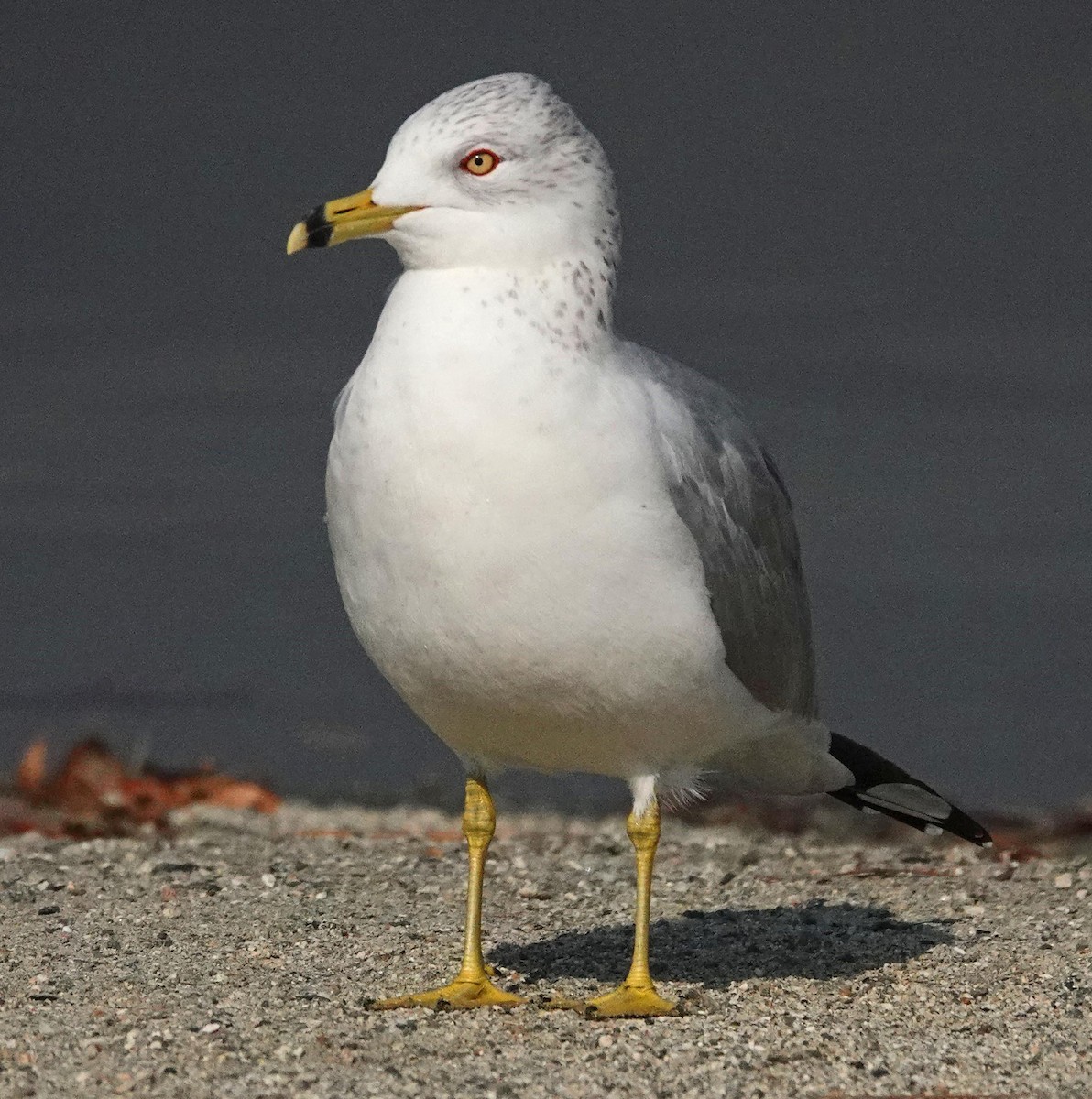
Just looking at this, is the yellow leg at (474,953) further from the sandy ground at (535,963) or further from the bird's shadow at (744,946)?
the bird's shadow at (744,946)

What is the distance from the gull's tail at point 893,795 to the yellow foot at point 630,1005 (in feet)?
3.95

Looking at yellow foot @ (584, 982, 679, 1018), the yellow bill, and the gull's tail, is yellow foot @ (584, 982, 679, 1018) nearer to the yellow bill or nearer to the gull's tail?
the gull's tail

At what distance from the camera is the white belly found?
4.68 m

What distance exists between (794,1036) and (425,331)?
195cm

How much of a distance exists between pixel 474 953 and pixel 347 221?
1.99m

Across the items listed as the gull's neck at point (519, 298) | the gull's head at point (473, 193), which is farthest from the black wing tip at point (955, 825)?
the gull's head at point (473, 193)

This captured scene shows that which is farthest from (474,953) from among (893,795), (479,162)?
(479,162)

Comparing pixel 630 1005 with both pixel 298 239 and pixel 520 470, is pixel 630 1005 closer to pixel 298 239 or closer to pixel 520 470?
pixel 520 470

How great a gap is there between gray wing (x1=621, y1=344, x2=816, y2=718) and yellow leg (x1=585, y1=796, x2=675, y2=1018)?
47 cm

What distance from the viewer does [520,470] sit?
467cm

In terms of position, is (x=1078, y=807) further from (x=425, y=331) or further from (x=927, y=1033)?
(x=425, y=331)

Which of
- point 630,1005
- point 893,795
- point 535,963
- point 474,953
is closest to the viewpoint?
point 630,1005

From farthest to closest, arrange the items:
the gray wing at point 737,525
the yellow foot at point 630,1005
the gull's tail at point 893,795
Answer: the gull's tail at point 893,795 → the yellow foot at point 630,1005 → the gray wing at point 737,525

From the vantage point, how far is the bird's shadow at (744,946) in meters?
5.88
